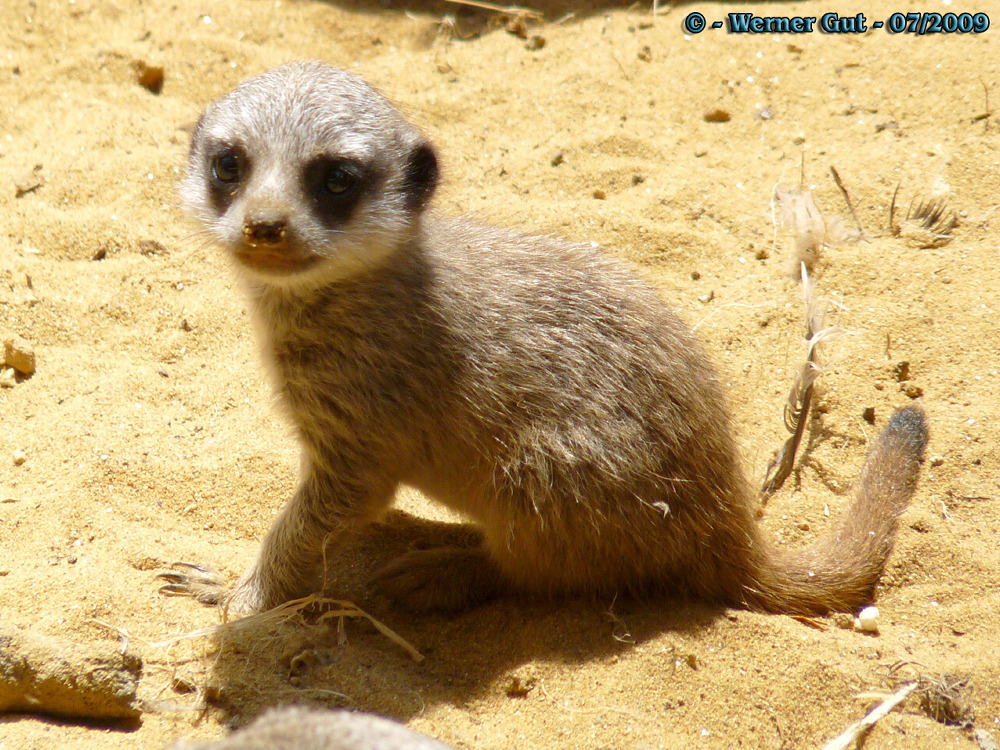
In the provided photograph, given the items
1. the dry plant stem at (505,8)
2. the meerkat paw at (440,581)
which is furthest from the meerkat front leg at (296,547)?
the dry plant stem at (505,8)

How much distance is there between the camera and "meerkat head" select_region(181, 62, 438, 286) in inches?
111

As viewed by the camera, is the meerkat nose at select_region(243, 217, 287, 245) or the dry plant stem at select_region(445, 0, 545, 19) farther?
the dry plant stem at select_region(445, 0, 545, 19)

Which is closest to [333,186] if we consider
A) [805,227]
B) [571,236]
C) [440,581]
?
[440,581]

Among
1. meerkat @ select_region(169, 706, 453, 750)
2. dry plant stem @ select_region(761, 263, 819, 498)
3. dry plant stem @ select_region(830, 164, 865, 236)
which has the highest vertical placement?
dry plant stem @ select_region(830, 164, 865, 236)

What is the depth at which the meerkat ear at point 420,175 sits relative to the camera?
323 cm

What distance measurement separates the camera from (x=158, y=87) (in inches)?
217

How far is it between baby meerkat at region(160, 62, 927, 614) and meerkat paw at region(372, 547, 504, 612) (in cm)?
2

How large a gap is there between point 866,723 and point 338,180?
2.29 meters

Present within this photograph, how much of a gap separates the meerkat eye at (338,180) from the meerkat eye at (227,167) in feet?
0.96

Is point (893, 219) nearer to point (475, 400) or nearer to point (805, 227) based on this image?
point (805, 227)

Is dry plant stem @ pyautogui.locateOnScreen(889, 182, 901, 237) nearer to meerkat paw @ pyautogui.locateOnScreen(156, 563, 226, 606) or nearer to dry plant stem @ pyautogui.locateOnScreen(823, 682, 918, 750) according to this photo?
dry plant stem @ pyautogui.locateOnScreen(823, 682, 918, 750)

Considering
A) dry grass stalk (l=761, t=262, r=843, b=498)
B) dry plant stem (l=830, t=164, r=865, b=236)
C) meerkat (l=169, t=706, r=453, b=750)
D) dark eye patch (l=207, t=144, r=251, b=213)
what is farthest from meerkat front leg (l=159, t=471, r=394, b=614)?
dry plant stem (l=830, t=164, r=865, b=236)

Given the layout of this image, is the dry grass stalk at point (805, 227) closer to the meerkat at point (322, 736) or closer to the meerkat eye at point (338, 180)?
the meerkat eye at point (338, 180)

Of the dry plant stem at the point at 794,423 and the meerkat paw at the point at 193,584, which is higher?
the dry plant stem at the point at 794,423
